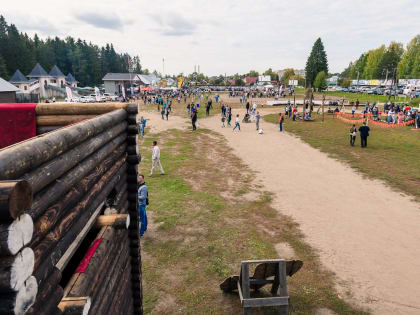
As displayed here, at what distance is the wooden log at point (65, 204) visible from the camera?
77.4 inches

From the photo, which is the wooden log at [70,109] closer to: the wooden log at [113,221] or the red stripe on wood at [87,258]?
the wooden log at [113,221]

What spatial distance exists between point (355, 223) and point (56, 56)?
386 feet

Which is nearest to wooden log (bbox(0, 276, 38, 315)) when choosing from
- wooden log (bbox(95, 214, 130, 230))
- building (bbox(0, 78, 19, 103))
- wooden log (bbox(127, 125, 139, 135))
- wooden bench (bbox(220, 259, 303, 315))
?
wooden log (bbox(95, 214, 130, 230))

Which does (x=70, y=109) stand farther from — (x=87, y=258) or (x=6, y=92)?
(x=6, y=92)

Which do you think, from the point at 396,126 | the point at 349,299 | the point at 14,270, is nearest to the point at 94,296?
the point at 14,270

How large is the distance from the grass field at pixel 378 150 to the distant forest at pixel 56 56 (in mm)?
63649

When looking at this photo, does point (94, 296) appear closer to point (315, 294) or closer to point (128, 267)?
point (128, 267)

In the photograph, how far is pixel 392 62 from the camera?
289 feet

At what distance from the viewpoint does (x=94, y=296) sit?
3.34m

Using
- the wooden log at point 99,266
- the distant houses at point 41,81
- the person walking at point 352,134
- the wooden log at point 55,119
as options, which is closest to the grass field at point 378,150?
the person walking at point 352,134

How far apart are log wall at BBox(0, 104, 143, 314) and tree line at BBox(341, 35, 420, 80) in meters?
75.4

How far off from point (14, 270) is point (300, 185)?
1335cm

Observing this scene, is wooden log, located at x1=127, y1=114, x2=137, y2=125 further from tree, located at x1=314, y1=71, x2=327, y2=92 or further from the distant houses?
tree, located at x1=314, y1=71, x2=327, y2=92

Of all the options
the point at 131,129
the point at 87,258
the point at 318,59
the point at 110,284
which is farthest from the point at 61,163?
the point at 318,59
